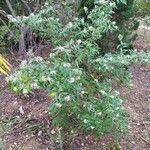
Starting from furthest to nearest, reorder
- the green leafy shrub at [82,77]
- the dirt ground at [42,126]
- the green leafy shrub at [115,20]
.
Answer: the green leafy shrub at [115,20] < the dirt ground at [42,126] < the green leafy shrub at [82,77]

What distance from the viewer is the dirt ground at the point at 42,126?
4035 mm

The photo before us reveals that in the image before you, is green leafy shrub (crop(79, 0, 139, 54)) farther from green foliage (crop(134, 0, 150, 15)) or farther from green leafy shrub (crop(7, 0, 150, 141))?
green foliage (crop(134, 0, 150, 15))

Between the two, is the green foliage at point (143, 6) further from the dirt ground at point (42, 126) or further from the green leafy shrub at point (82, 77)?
the green leafy shrub at point (82, 77)

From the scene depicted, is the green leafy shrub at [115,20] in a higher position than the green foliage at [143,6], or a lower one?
higher

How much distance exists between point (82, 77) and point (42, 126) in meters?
1.17

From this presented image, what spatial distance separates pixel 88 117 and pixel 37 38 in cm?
261

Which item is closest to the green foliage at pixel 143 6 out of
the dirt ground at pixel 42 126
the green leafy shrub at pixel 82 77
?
the dirt ground at pixel 42 126

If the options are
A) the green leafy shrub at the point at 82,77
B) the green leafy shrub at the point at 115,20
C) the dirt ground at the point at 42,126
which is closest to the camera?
the green leafy shrub at the point at 82,77

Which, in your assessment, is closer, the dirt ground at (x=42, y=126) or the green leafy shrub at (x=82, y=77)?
the green leafy shrub at (x=82, y=77)

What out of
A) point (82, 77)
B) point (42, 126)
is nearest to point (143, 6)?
point (42, 126)

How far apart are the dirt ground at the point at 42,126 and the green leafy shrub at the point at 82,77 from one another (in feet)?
1.41

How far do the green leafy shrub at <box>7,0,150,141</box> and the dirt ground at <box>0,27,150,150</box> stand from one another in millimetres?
428

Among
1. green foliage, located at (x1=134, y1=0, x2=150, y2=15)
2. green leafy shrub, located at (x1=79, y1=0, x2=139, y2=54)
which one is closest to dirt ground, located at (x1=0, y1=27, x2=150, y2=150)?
green leafy shrub, located at (x1=79, y1=0, x2=139, y2=54)

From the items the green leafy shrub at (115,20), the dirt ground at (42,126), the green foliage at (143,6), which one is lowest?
the green foliage at (143,6)
